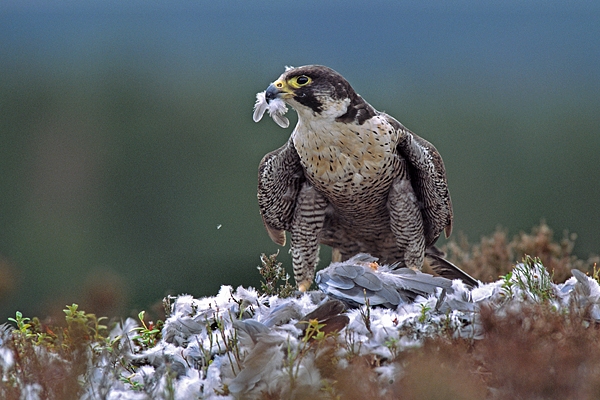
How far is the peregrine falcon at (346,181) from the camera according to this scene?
396 centimetres

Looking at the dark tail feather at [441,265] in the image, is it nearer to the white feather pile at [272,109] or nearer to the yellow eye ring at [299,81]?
the white feather pile at [272,109]

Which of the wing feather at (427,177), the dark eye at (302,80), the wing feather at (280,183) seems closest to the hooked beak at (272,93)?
the dark eye at (302,80)

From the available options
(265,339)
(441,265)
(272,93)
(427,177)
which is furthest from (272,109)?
(265,339)

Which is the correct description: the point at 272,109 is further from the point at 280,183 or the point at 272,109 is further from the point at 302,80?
the point at 280,183

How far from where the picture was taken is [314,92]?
3.89 m

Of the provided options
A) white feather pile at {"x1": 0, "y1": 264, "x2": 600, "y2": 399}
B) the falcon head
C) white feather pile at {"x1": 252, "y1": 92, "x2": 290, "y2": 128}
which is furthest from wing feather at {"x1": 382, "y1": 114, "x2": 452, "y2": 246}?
white feather pile at {"x1": 0, "y1": 264, "x2": 600, "y2": 399}

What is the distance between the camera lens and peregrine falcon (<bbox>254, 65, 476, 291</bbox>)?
3959 millimetres

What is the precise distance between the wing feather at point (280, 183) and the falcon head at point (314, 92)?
0.43 meters

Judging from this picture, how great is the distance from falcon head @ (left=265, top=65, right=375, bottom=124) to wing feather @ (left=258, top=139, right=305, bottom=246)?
43 centimetres

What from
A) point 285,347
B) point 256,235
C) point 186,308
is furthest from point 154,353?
point 256,235

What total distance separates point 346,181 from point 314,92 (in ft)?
1.66

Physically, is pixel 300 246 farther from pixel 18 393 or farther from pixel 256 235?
pixel 256 235

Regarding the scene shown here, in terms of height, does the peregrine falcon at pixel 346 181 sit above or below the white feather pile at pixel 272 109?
below

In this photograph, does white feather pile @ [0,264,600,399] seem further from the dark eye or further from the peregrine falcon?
the dark eye
